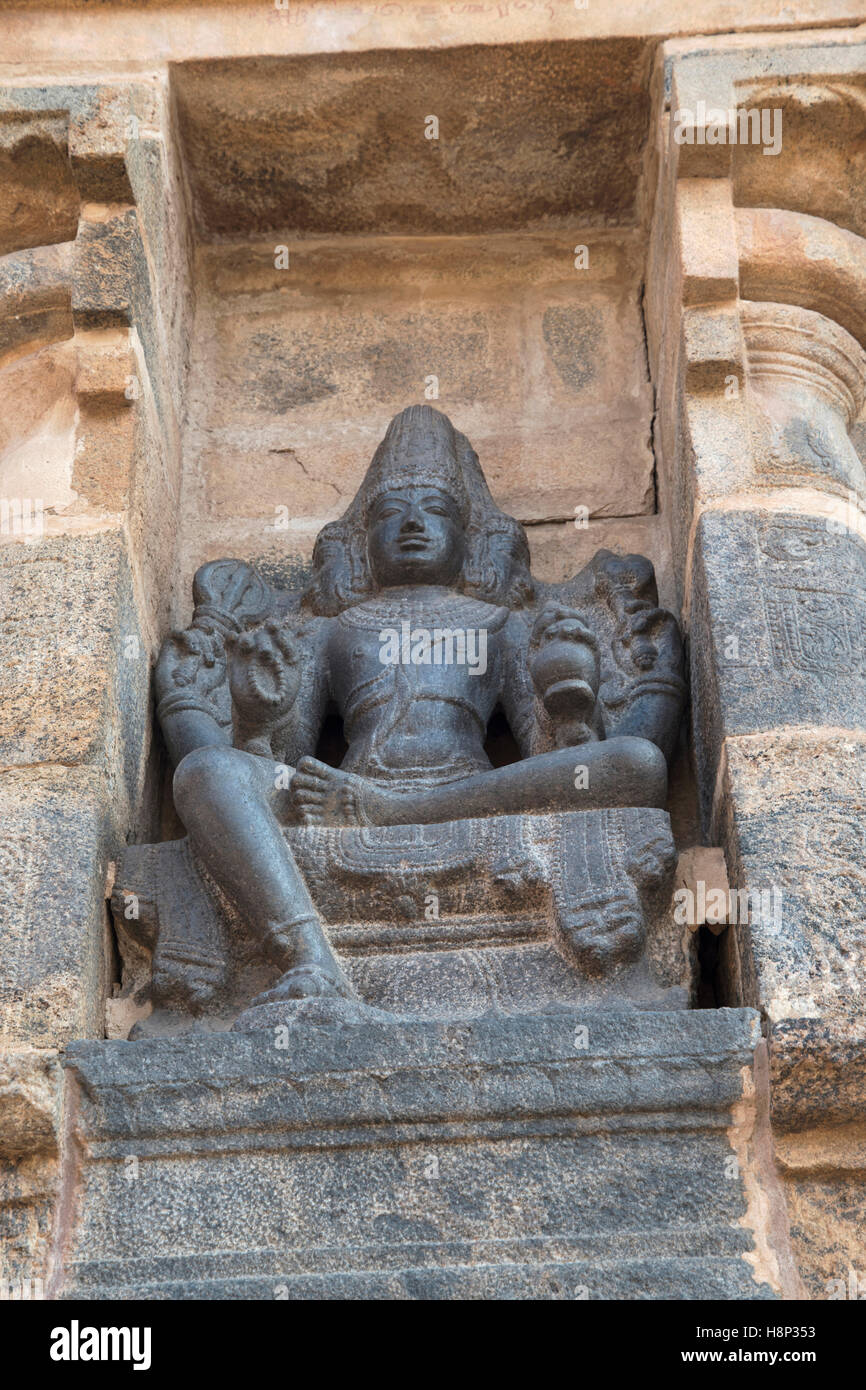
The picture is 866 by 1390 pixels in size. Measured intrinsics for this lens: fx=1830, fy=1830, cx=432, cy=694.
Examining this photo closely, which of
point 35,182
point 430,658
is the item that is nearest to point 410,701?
point 430,658

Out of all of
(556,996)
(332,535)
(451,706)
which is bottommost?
(556,996)

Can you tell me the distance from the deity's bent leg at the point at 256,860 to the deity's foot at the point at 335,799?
0.24 ft

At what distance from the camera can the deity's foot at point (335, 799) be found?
411 centimetres

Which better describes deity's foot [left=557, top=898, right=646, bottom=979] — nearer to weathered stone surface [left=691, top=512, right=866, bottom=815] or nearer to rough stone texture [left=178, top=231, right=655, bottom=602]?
weathered stone surface [left=691, top=512, right=866, bottom=815]

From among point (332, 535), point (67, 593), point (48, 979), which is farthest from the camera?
point (332, 535)

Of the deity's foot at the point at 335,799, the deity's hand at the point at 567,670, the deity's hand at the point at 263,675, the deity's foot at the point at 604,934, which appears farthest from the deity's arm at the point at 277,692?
the deity's foot at the point at 604,934

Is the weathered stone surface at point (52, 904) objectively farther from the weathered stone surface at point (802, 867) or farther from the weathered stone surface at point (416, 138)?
the weathered stone surface at point (416, 138)

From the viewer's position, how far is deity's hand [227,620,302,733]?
452 centimetres

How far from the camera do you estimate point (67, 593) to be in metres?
4.31

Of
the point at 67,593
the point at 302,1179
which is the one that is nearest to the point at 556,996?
the point at 302,1179

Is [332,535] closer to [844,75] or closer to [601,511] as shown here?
[601,511]

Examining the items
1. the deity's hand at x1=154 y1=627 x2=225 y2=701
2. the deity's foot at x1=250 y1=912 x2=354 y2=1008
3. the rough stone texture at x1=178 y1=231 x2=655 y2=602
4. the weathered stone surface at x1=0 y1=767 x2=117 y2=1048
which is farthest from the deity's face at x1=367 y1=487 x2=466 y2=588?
the deity's foot at x1=250 y1=912 x2=354 y2=1008

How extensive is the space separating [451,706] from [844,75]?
2.13 meters

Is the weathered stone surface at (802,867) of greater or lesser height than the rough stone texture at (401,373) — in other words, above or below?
below
